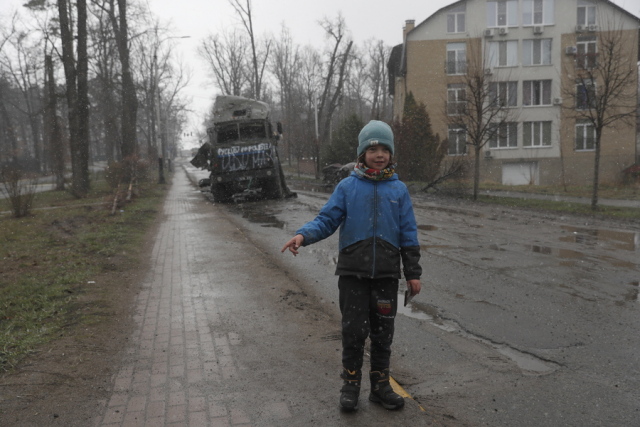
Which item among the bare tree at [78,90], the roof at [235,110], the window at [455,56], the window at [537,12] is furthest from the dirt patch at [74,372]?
the window at [537,12]

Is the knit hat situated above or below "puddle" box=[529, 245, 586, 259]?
above

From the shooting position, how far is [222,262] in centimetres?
869

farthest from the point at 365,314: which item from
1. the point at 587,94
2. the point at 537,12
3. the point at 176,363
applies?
the point at 537,12

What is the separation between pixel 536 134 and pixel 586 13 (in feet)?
28.2

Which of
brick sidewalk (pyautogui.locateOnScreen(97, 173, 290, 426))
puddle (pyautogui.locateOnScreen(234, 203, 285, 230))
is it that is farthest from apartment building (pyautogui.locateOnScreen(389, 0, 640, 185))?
brick sidewalk (pyautogui.locateOnScreen(97, 173, 290, 426))

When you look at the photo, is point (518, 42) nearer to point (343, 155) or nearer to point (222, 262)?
point (343, 155)

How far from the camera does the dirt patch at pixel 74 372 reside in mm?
3516

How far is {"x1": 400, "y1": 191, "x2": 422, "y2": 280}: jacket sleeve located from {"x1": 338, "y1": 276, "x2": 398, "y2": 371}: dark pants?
12 cm

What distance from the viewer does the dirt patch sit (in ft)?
11.5

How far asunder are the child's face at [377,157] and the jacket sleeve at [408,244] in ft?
0.86

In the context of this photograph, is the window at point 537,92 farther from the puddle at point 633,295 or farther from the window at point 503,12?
the puddle at point 633,295

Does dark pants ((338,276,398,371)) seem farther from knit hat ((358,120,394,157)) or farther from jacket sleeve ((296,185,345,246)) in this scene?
knit hat ((358,120,394,157))

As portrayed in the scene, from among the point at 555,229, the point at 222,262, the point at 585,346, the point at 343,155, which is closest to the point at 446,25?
the point at 343,155

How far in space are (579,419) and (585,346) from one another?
1501 millimetres
